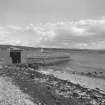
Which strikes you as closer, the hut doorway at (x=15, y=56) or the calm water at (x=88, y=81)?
the calm water at (x=88, y=81)

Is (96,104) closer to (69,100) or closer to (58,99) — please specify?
(69,100)

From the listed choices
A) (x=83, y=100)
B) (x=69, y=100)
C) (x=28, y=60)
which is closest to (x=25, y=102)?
(x=69, y=100)

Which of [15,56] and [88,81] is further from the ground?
[15,56]

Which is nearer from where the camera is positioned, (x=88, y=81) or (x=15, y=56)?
(x=88, y=81)

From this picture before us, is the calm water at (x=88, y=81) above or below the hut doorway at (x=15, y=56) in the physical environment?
below

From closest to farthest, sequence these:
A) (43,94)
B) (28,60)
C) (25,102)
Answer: (25,102) → (43,94) → (28,60)

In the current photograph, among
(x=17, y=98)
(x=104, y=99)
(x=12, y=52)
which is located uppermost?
(x=12, y=52)

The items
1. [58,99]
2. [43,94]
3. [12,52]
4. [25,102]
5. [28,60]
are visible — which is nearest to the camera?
[25,102]

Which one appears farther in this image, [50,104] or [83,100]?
[83,100]

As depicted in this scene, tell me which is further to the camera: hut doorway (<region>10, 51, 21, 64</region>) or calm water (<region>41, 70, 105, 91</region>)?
hut doorway (<region>10, 51, 21, 64</region>)

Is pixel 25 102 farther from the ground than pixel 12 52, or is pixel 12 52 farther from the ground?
pixel 12 52

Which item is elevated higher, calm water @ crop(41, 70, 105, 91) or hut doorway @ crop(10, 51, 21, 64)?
hut doorway @ crop(10, 51, 21, 64)

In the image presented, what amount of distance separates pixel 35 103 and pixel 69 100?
110 inches

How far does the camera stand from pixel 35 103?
945 centimetres
